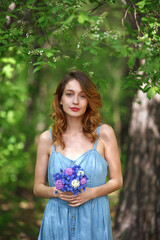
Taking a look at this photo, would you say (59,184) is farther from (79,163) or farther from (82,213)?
(82,213)

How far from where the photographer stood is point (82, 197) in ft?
8.91

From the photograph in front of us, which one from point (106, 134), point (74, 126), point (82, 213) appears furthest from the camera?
point (74, 126)

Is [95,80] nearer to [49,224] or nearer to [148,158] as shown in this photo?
[49,224]

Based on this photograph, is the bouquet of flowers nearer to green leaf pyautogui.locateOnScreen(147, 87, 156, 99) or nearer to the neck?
the neck

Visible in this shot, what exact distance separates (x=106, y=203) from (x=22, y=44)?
5.66 feet

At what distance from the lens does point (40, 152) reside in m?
2.98

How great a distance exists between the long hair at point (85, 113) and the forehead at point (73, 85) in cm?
3

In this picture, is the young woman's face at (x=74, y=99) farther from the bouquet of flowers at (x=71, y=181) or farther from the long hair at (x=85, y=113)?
the bouquet of flowers at (x=71, y=181)

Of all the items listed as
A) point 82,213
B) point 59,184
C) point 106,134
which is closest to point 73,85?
point 106,134

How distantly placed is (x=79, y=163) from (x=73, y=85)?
2.42ft

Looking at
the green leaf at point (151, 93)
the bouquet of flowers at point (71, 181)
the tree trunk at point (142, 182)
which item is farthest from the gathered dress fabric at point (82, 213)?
the tree trunk at point (142, 182)

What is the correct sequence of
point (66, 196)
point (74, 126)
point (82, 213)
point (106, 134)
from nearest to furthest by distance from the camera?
point (66, 196) < point (82, 213) < point (106, 134) < point (74, 126)

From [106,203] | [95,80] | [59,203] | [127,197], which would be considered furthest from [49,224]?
[127,197]

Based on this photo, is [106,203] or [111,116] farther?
[111,116]
